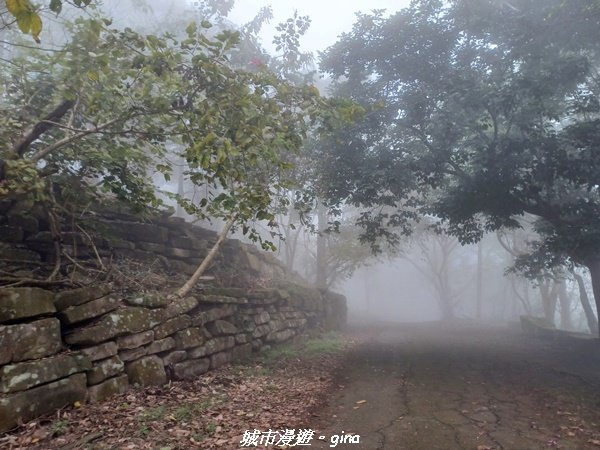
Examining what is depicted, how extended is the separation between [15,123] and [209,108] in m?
3.04

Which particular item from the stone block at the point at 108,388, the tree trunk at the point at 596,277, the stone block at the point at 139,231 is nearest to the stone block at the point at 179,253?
the stone block at the point at 139,231

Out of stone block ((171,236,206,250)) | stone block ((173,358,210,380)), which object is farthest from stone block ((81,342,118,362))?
stone block ((171,236,206,250))

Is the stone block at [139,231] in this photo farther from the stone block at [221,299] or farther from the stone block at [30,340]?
the stone block at [30,340]

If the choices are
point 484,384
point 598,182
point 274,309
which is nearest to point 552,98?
point 598,182

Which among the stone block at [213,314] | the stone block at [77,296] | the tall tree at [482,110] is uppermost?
the tall tree at [482,110]

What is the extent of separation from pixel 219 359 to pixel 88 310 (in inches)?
123

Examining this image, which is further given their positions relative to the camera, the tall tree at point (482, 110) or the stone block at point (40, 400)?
the tall tree at point (482, 110)

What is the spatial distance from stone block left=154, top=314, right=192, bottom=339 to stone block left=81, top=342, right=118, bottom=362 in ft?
2.87

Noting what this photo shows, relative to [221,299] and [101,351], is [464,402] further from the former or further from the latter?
[101,351]

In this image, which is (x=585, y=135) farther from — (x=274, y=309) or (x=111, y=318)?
(x=111, y=318)

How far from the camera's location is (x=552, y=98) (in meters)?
10.6

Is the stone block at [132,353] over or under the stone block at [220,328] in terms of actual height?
under

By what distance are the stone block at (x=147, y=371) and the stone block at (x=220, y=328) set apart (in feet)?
5.40

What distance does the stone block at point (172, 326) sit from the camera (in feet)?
21.3
